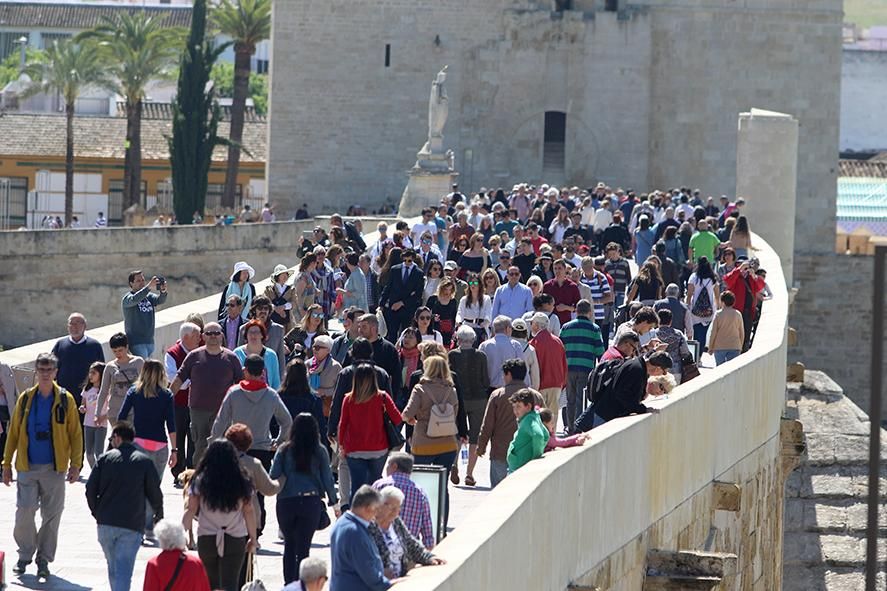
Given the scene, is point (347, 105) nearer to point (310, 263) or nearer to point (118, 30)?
point (118, 30)

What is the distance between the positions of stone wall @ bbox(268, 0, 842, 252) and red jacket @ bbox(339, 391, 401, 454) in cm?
3756

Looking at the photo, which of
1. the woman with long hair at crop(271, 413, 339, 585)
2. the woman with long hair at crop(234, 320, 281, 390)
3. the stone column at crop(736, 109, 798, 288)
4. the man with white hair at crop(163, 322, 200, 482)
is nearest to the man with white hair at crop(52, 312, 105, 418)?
the man with white hair at crop(163, 322, 200, 482)

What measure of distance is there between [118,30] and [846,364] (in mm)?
21955

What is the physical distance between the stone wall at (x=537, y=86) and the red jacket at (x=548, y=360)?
3448 centimetres

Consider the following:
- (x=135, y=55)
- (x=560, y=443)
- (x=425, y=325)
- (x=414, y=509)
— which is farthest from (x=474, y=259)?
(x=135, y=55)

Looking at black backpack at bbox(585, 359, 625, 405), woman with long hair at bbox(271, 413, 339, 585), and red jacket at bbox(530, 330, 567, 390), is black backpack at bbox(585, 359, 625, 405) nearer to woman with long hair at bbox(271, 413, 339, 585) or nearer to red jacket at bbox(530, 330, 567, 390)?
red jacket at bbox(530, 330, 567, 390)

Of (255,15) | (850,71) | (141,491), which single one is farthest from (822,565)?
(850,71)

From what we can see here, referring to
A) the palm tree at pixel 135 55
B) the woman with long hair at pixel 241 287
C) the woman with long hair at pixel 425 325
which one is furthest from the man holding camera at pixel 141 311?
the palm tree at pixel 135 55

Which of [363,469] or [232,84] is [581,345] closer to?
[363,469]

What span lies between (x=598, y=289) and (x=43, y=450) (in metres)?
8.38

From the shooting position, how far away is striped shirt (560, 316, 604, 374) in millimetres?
15664

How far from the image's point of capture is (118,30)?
55.0 metres

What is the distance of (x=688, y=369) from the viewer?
1509 centimetres

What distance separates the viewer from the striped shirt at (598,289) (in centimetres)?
1875
